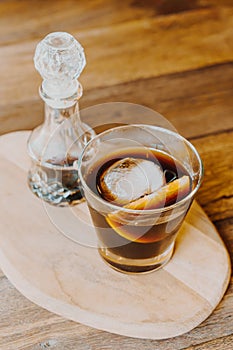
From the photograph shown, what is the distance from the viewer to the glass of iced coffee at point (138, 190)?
656 mm

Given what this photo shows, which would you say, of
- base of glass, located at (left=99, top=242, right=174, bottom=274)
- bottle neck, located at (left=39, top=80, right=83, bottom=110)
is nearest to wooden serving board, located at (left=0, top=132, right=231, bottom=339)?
base of glass, located at (left=99, top=242, right=174, bottom=274)

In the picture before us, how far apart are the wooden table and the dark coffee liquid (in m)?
0.09

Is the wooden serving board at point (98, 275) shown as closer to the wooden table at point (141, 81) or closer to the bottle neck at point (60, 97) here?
the wooden table at point (141, 81)

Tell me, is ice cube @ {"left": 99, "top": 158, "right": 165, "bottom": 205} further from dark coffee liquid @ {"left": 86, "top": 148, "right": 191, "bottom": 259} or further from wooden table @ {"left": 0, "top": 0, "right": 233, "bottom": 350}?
wooden table @ {"left": 0, "top": 0, "right": 233, "bottom": 350}

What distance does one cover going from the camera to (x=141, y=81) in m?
1.02

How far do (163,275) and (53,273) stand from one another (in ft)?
0.41

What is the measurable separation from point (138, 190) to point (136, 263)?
0.09 meters

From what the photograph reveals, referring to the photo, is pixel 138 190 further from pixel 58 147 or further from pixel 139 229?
pixel 58 147

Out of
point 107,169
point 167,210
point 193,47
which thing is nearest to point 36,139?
point 107,169

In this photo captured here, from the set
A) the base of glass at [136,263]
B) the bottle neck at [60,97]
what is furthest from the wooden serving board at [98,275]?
the bottle neck at [60,97]

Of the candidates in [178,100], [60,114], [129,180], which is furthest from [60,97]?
[178,100]

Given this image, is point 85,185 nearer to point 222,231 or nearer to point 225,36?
point 222,231

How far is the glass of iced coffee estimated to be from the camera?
25.8 inches

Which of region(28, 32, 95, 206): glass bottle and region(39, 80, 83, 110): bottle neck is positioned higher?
region(39, 80, 83, 110): bottle neck
